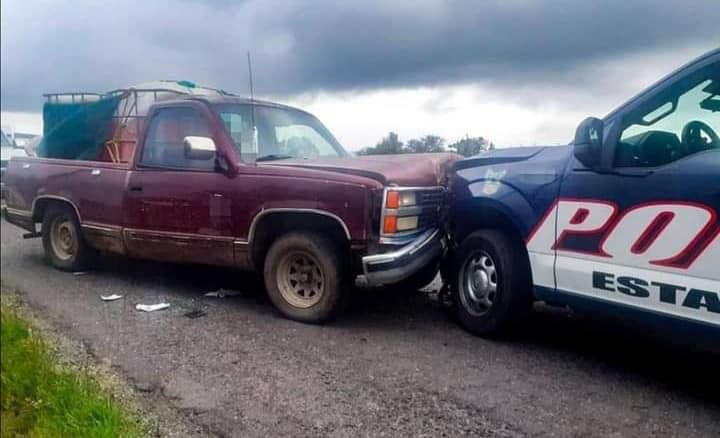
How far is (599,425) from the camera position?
3180 millimetres

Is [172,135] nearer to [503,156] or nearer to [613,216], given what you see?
[503,156]

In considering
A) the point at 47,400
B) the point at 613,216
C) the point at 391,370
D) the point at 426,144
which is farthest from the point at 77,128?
the point at 613,216

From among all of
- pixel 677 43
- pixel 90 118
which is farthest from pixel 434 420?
pixel 90 118

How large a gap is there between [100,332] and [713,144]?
4.20 m

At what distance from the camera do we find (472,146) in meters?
4.39

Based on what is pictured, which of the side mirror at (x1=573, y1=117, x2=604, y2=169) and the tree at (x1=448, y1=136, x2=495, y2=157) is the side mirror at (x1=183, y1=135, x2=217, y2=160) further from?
the side mirror at (x1=573, y1=117, x2=604, y2=169)

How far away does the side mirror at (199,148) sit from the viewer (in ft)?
16.1

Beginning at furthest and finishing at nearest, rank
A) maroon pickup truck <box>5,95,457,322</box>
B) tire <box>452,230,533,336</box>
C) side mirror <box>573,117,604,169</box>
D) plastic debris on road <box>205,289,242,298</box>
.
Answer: plastic debris on road <box>205,289,242,298</box> < maroon pickup truck <box>5,95,457,322</box> < tire <box>452,230,533,336</box> < side mirror <box>573,117,604,169</box>

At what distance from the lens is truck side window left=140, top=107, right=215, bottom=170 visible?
535 cm

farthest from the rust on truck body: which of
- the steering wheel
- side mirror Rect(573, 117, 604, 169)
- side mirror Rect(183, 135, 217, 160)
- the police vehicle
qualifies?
the steering wheel

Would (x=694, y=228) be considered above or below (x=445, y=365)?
above

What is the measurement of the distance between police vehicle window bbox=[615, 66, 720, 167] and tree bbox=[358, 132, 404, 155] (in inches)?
58.0

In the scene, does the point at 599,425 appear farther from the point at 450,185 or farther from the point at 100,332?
the point at 100,332

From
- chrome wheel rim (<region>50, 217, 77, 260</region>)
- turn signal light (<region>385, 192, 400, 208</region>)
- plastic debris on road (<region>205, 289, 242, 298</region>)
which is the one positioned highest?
turn signal light (<region>385, 192, 400, 208</region>)
